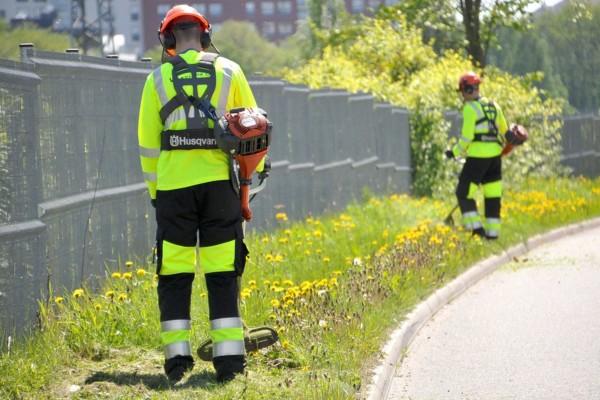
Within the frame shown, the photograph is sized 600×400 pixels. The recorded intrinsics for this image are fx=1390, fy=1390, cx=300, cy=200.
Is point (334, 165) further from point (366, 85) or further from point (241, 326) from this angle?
point (241, 326)

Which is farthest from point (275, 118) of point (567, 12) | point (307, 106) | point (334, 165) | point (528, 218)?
point (567, 12)

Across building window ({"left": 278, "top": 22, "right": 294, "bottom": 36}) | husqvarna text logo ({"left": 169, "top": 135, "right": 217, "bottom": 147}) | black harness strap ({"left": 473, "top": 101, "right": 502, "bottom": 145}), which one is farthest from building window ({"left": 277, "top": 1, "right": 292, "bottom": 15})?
husqvarna text logo ({"left": 169, "top": 135, "right": 217, "bottom": 147})

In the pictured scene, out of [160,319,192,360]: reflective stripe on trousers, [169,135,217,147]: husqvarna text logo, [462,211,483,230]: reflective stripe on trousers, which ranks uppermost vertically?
[169,135,217,147]: husqvarna text logo

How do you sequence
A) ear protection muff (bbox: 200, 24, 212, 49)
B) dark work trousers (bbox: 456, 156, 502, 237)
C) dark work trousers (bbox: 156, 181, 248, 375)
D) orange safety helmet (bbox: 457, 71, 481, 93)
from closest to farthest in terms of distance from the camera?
dark work trousers (bbox: 156, 181, 248, 375)
ear protection muff (bbox: 200, 24, 212, 49)
orange safety helmet (bbox: 457, 71, 481, 93)
dark work trousers (bbox: 456, 156, 502, 237)

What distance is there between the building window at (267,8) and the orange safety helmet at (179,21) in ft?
437

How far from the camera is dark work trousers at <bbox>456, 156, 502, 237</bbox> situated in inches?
653

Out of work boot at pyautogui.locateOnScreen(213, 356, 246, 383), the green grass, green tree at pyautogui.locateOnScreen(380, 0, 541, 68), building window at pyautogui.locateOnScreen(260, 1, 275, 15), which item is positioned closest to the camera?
the green grass

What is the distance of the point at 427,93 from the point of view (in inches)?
973

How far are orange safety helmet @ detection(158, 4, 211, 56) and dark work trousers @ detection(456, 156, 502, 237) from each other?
9.08 m

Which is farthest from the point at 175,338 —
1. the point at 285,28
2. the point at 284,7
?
the point at 285,28

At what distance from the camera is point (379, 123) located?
22.1 meters

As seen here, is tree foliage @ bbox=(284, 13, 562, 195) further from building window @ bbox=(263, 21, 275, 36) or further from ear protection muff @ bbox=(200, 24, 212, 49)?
building window @ bbox=(263, 21, 275, 36)

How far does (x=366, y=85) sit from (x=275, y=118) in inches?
399

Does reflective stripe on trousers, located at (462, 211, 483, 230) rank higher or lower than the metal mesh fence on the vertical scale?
lower
